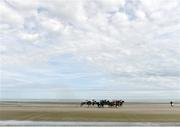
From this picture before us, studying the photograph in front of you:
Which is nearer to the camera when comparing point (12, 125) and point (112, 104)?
point (12, 125)

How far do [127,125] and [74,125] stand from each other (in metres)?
4.46

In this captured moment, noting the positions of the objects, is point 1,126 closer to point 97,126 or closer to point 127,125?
point 97,126

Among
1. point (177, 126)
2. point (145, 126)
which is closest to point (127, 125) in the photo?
point (145, 126)

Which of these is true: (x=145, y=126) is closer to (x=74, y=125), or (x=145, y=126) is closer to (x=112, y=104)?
(x=74, y=125)

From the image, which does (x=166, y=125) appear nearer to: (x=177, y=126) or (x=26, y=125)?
(x=177, y=126)

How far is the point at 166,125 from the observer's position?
3822 centimetres

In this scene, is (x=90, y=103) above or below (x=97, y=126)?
above

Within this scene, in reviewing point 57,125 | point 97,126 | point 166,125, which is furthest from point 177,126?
point 57,125

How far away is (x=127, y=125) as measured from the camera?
37.5 meters

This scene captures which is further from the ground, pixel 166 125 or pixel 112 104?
pixel 112 104

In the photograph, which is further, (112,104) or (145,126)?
(112,104)

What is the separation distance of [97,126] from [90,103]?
47.6 m

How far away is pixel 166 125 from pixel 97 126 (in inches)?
247

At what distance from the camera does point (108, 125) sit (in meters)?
37.3
